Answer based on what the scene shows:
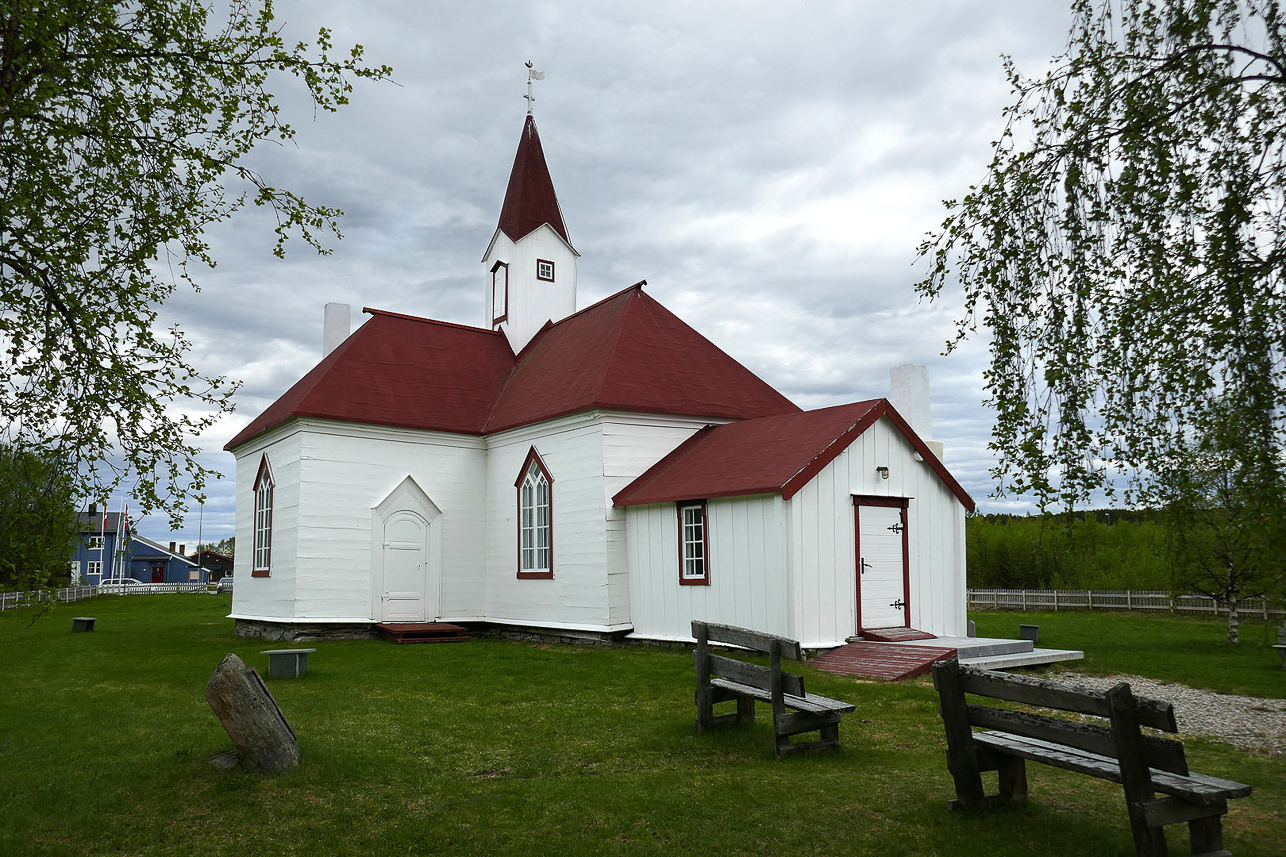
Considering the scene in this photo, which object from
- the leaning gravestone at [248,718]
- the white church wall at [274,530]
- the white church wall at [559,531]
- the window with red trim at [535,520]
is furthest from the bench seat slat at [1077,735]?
the white church wall at [274,530]

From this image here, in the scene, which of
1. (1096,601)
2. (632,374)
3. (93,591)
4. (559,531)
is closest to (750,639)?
(559,531)

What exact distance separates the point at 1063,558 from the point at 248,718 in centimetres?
2513

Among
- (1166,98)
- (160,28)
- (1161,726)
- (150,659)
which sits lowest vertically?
(150,659)

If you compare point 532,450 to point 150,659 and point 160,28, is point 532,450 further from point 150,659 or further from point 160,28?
point 160,28

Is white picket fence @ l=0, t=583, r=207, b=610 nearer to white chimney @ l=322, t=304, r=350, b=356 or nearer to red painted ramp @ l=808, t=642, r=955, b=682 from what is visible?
white chimney @ l=322, t=304, r=350, b=356

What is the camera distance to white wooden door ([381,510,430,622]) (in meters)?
21.0

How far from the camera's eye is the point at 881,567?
16.2 metres

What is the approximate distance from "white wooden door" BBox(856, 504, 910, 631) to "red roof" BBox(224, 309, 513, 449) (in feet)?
34.1

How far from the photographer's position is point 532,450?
20.9 meters

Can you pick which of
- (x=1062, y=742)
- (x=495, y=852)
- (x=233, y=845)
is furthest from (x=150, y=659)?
(x=1062, y=742)

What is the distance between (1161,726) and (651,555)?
42.8ft

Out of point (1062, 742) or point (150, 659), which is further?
point (150, 659)

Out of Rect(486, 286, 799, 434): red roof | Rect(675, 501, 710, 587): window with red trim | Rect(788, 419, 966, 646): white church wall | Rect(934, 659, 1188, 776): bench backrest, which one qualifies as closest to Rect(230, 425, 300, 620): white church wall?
Rect(486, 286, 799, 434): red roof

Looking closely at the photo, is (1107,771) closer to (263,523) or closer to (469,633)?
(469,633)
